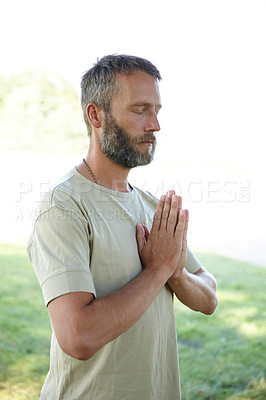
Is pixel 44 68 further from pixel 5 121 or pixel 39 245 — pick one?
pixel 39 245

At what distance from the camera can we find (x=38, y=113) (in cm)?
287

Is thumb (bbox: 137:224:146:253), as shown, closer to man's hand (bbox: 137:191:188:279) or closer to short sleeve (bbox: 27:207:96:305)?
man's hand (bbox: 137:191:188:279)

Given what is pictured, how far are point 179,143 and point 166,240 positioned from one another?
6.66 ft

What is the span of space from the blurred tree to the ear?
1.66 metres

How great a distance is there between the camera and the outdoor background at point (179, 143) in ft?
8.81

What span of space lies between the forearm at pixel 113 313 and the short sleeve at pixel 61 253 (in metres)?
0.05

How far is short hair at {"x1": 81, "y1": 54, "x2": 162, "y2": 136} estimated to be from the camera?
1276mm

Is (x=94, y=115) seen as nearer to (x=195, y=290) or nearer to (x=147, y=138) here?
(x=147, y=138)

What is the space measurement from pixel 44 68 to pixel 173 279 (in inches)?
85.2

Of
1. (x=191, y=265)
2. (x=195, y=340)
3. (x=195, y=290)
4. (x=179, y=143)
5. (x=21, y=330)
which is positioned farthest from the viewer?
(x=179, y=143)

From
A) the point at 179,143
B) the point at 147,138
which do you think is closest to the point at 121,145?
the point at 147,138

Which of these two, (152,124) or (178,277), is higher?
(152,124)

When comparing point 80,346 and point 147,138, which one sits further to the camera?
point 147,138

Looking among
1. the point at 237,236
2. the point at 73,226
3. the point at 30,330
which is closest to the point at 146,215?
the point at 73,226
